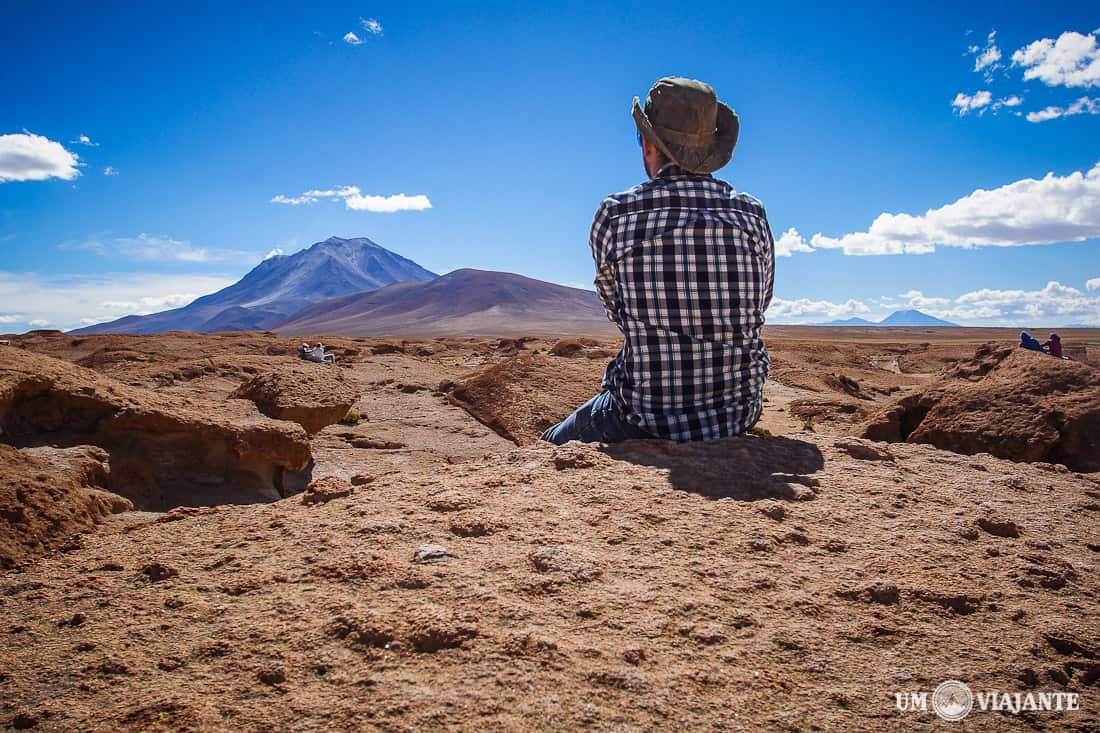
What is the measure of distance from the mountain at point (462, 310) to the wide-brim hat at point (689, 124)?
11572 centimetres

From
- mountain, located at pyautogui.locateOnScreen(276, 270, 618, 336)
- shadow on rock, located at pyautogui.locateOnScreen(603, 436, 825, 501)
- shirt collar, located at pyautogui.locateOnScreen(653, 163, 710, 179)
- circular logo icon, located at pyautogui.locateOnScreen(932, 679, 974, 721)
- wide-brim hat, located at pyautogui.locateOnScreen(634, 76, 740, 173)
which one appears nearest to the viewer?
circular logo icon, located at pyautogui.locateOnScreen(932, 679, 974, 721)

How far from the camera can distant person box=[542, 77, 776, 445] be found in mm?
2842

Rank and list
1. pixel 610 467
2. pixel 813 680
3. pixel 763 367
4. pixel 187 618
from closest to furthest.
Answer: pixel 813 680
pixel 187 618
pixel 610 467
pixel 763 367

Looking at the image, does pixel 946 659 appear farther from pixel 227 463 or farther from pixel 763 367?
pixel 227 463

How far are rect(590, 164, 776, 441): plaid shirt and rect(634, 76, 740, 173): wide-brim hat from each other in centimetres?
8

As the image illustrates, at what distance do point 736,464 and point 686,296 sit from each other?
76 cm

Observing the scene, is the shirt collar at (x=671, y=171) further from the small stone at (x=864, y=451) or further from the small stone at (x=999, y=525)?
the small stone at (x=999, y=525)

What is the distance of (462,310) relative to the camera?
15750 centimetres

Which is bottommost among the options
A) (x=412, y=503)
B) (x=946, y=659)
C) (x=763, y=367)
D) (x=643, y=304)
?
(x=946, y=659)

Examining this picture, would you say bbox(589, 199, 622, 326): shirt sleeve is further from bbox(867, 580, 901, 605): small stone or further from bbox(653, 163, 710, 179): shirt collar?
bbox(867, 580, 901, 605): small stone

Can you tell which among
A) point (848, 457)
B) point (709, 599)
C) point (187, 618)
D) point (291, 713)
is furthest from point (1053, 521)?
point (187, 618)

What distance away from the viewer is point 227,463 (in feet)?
12.8

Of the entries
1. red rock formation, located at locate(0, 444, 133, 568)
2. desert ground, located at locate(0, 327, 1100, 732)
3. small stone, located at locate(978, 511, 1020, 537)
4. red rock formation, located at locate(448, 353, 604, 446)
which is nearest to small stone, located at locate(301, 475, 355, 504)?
desert ground, located at locate(0, 327, 1100, 732)

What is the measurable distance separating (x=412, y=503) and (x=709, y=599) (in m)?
1.11
